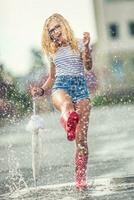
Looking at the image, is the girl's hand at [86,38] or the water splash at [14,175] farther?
the water splash at [14,175]

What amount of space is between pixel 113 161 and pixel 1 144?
0.59 metres

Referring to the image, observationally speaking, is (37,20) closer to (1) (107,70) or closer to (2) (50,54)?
(2) (50,54)

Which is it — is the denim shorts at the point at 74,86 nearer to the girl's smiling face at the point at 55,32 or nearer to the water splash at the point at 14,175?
the girl's smiling face at the point at 55,32

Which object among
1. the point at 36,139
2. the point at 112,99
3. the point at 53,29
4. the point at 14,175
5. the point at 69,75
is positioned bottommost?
the point at 14,175

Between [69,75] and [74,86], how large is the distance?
0.06m

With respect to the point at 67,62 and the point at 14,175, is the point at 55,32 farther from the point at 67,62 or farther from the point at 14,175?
the point at 14,175

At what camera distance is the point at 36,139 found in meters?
3.95

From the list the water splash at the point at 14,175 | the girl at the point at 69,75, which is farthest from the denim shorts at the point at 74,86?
the water splash at the point at 14,175

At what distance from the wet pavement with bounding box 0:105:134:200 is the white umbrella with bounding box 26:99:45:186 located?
2 centimetres

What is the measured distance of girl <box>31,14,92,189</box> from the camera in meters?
3.82

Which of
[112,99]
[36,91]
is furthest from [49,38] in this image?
[112,99]

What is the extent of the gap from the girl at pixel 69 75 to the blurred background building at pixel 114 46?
0.27 ft

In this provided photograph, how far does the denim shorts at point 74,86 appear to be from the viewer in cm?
384

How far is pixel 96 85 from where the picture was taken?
3875 mm
